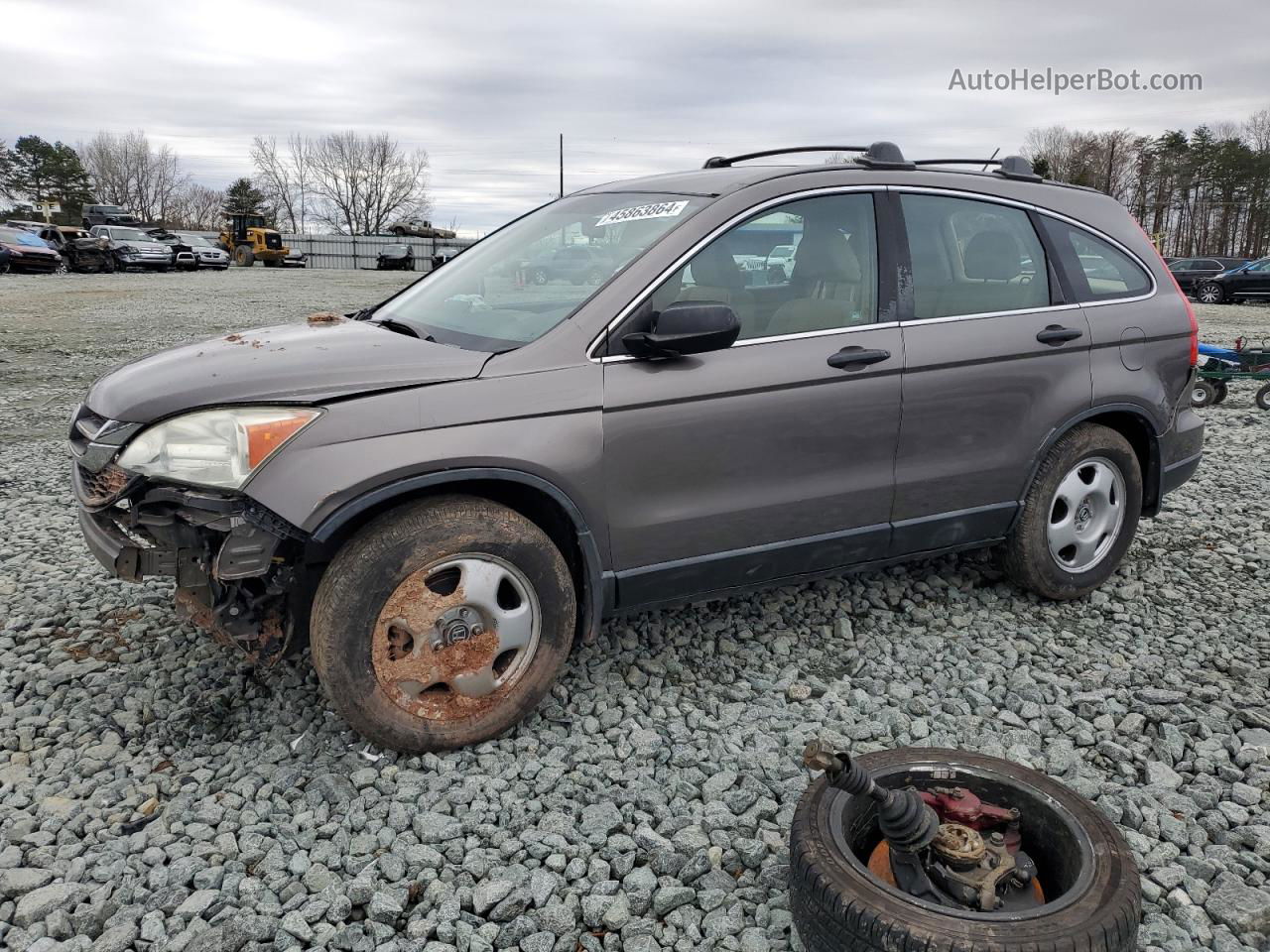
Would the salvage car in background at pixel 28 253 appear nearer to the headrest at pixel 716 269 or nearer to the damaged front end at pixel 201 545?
the damaged front end at pixel 201 545

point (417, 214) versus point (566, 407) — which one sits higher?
point (417, 214)

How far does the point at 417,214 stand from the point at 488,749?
292 ft

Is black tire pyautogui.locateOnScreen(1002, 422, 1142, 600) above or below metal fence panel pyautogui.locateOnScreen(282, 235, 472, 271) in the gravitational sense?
below

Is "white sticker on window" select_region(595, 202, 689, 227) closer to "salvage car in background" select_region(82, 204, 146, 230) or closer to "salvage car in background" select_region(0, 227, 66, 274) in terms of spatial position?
"salvage car in background" select_region(0, 227, 66, 274)

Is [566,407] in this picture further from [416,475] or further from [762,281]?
[762,281]

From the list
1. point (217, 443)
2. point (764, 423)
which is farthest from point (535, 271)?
point (217, 443)

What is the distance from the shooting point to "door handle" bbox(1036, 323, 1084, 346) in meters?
3.95

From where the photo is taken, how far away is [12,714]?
332 cm

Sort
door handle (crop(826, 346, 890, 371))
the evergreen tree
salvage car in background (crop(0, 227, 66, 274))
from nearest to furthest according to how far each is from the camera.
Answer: door handle (crop(826, 346, 890, 371)) < salvage car in background (crop(0, 227, 66, 274)) < the evergreen tree

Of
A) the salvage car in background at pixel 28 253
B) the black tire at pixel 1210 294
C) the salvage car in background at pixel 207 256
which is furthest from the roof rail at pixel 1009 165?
the salvage car in background at pixel 207 256

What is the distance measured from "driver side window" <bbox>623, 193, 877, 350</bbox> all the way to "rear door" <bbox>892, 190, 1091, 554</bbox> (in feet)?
0.68

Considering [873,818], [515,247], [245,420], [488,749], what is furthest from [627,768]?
[515,247]

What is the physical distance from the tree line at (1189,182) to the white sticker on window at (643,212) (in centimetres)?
5168

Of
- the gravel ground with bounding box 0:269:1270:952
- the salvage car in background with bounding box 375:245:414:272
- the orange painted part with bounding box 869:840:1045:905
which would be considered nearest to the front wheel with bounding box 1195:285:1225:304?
the gravel ground with bounding box 0:269:1270:952
